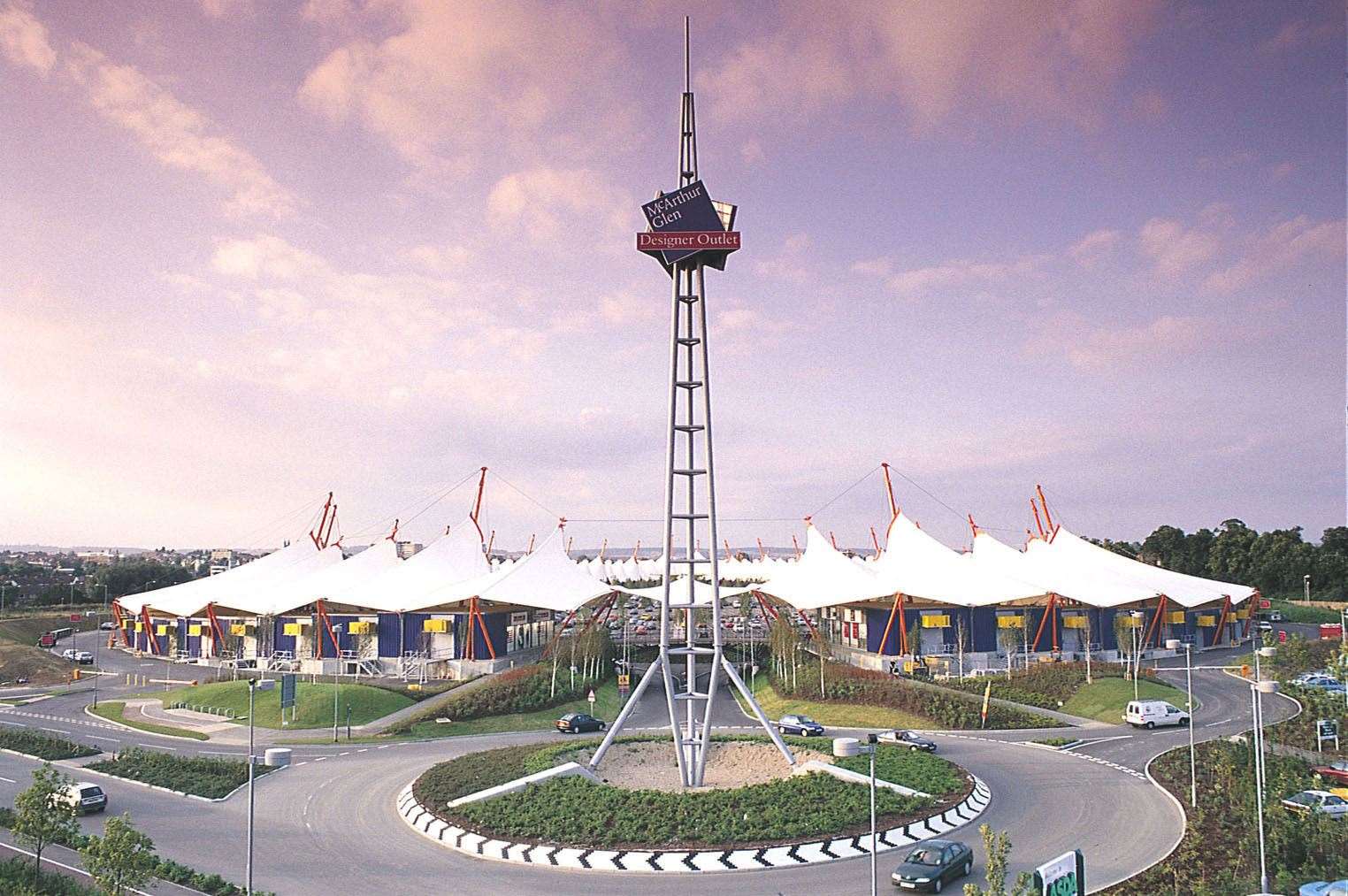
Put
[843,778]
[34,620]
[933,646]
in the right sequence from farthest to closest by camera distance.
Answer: [34,620] → [933,646] → [843,778]

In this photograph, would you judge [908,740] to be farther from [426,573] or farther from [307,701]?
[426,573]

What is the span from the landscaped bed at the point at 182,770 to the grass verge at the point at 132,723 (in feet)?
18.0

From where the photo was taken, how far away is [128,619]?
2650 inches

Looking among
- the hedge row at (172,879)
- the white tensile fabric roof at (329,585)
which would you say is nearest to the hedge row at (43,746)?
the hedge row at (172,879)

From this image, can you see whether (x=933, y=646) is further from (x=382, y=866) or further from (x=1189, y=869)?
(x=382, y=866)

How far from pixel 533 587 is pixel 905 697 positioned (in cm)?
2285

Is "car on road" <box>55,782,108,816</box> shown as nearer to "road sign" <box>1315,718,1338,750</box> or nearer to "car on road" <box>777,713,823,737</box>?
"car on road" <box>777,713,823,737</box>

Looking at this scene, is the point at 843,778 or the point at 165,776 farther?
the point at 165,776

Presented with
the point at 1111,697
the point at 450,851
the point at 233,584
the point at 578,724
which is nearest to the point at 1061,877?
the point at 450,851

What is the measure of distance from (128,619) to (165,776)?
4666 centimetres

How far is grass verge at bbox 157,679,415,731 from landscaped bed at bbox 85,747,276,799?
27.1 ft

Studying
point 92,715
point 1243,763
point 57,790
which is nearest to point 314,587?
point 92,715

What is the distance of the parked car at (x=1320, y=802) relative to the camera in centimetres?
2030

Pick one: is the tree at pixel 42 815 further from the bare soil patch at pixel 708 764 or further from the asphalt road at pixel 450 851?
the bare soil patch at pixel 708 764
